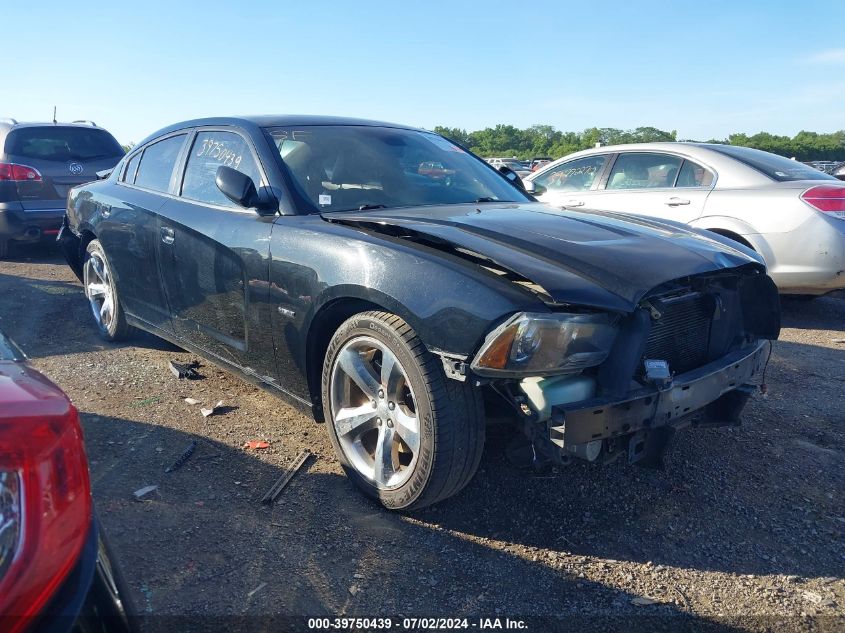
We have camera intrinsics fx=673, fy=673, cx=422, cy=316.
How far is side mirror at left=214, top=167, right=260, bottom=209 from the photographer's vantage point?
3174 millimetres

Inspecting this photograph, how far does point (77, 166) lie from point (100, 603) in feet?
26.7

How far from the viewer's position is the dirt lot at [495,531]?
7.40ft

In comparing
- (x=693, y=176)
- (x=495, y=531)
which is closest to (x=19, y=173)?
(x=693, y=176)

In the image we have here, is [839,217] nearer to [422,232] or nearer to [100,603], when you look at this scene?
[422,232]

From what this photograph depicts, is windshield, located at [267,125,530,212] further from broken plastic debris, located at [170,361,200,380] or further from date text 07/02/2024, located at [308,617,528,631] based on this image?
date text 07/02/2024, located at [308,617,528,631]

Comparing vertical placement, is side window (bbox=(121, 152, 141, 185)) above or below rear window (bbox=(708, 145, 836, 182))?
below

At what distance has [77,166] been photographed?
26.8 feet

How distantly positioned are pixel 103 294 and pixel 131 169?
3.21 ft

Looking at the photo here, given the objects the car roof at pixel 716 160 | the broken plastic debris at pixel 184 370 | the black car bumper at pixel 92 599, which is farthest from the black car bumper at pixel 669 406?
the car roof at pixel 716 160

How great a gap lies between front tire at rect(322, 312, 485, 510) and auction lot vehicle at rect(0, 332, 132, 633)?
1.31 meters

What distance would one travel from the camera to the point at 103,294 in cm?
505

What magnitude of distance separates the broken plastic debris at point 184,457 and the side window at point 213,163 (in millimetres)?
1245

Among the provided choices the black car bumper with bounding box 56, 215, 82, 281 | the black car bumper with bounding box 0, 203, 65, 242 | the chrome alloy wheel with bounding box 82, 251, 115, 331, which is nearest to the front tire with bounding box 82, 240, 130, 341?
the chrome alloy wheel with bounding box 82, 251, 115, 331

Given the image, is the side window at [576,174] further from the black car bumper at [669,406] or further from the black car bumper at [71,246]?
the black car bumper at [71,246]
